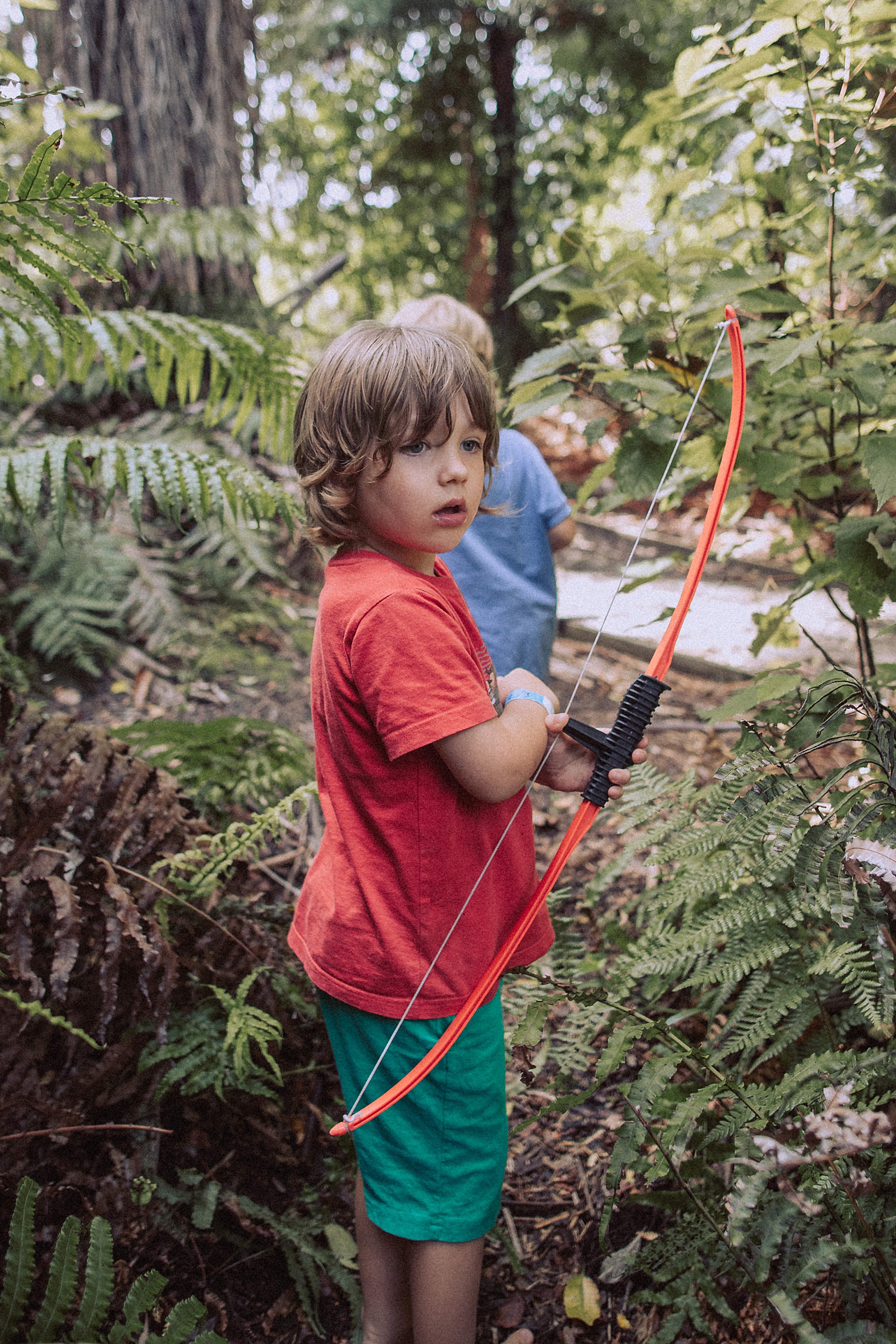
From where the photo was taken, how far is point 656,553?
22.0 feet

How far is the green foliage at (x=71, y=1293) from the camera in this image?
1.11 metres

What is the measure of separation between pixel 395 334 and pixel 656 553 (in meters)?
5.69

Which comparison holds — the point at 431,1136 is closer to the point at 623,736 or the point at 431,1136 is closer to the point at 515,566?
the point at 623,736

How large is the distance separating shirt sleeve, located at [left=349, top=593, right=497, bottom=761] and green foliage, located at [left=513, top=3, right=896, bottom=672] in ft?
Answer: 2.60

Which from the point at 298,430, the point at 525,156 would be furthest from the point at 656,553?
the point at 298,430

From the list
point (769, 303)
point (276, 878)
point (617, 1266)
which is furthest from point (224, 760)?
point (769, 303)

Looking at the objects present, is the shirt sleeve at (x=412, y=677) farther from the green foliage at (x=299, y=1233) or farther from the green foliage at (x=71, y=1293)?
the green foliage at (x=299, y=1233)

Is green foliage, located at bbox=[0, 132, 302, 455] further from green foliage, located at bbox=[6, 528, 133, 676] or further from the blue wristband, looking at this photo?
the blue wristband

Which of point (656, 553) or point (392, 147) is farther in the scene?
point (392, 147)

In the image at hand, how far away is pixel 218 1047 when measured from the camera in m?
1.78

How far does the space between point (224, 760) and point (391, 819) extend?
114 cm

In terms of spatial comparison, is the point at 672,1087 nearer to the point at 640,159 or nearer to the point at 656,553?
the point at 656,553

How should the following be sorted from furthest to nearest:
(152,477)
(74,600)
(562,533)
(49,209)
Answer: (74,600) → (562,533) → (152,477) → (49,209)

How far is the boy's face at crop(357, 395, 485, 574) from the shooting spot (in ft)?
4.24
